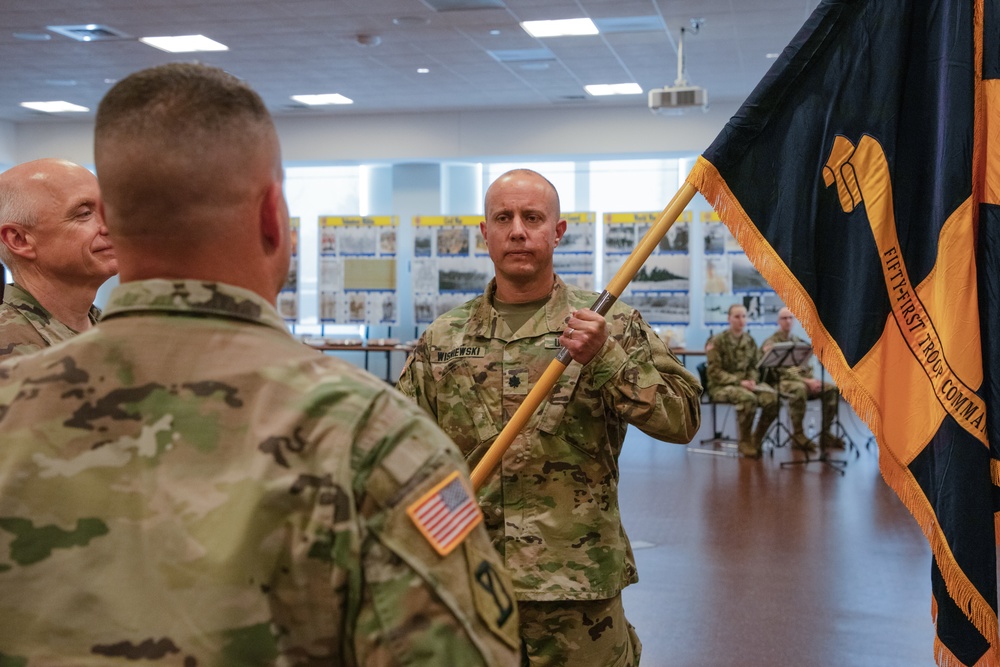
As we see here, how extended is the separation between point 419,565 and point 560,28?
9.70m

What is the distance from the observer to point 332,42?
10531 millimetres

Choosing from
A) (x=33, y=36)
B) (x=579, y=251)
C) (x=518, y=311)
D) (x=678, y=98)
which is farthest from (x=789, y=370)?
(x=33, y=36)

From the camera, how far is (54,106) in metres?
14.5

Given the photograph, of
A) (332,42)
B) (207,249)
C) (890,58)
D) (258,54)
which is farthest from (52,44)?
(207,249)

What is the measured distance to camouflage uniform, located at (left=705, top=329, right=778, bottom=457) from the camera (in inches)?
386

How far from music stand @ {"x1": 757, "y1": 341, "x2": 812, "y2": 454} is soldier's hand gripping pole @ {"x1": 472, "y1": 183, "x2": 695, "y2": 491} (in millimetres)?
8120

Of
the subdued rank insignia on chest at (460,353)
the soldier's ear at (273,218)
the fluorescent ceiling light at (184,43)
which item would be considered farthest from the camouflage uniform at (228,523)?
the fluorescent ceiling light at (184,43)

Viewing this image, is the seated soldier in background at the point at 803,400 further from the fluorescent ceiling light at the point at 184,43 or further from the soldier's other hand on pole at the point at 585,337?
the soldier's other hand on pole at the point at 585,337

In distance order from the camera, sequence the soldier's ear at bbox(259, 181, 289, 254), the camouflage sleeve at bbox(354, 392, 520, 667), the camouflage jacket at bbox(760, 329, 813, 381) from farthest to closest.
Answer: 1. the camouflage jacket at bbox(760, 329, 813, 381)
2. the soldier's ear at bbox(259, 181, 289, 254)
3. the camouflage sleeve at bbox(354, 392, 520, 667)

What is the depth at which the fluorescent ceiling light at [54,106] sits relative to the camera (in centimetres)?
1429

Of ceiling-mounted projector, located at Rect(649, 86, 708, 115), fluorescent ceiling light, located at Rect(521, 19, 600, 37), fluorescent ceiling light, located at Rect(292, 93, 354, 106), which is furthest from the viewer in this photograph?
fluorescent ceiling light, located at Rect(292, 93, 354, 106)

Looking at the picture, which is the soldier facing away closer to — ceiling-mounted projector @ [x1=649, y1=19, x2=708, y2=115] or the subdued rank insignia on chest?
the subdued rank insignia on chest

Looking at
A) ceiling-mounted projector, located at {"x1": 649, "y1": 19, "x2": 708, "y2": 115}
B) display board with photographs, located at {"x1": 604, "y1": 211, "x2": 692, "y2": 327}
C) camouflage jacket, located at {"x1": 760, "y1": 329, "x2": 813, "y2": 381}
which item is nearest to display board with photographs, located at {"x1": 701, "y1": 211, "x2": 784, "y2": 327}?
display board with photographs, located at {"x1": 604, "y1": 211, "x2": 692, "y2": 327}

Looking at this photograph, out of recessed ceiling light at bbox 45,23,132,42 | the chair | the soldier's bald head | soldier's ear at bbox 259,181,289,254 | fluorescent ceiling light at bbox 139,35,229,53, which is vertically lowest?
the chair
